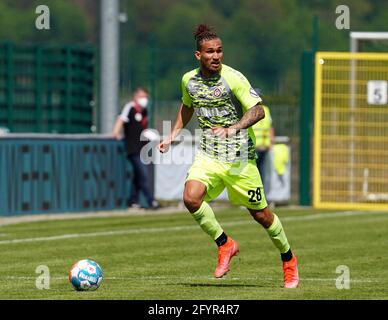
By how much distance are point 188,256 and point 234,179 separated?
339cm

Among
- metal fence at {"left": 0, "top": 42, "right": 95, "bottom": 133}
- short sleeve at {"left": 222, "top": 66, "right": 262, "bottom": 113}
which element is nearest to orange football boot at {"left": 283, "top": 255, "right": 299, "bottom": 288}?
short sleeve at {"left": 222, "top": 66, "right": 262, "bottom": 113}

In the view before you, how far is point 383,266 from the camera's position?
48.2 ft

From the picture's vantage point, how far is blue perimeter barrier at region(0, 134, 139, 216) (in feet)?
71.9

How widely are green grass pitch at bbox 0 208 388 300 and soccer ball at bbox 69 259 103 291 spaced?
9 centimetres

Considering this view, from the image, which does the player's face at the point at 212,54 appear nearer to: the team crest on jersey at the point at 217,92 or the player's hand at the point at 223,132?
the team crest on jersey at the point at 217,92

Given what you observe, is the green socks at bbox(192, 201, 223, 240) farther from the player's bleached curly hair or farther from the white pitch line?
the white pitch line

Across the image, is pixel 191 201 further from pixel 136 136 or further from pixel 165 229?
pixel 136 136

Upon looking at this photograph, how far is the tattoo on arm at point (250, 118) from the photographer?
12.3m

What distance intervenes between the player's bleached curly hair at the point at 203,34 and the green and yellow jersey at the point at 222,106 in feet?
1.06

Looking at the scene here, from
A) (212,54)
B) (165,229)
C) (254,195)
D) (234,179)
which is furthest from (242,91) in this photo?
(165,229)

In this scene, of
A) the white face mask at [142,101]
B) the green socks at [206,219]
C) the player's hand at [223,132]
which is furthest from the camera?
the white face mask at [142,101]

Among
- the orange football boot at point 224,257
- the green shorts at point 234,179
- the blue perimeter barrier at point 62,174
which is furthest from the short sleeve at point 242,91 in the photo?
the blue perimeter barrier at point 62,174

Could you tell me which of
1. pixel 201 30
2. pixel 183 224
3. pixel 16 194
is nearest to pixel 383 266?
pixel 201 30

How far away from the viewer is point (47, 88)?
83.7 ft
